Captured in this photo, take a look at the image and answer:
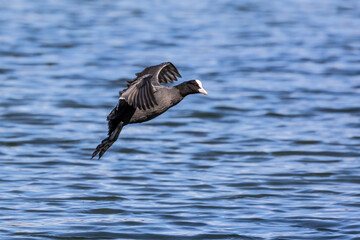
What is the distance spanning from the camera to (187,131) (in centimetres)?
1606

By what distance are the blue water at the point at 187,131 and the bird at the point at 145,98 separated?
142 centimetres

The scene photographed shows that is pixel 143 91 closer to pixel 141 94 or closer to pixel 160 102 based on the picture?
pixel 141 94

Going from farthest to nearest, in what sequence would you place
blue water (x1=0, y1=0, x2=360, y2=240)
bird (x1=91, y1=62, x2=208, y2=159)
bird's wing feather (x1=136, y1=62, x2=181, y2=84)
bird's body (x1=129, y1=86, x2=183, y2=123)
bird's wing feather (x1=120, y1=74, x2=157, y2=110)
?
blue water (x1=0, y1=0, x2=360, y2=240) < bird's wing feather (x1=136, y1=62, x2=181, y2=84) < bird's body (x1=129, y1=86, x2=183, y2=123) < bird (x1=91, y1=62, x2=208, y2=159) < bird's wing feather (x1=120, y1=74, x2=157, y2=110)

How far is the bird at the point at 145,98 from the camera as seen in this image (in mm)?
9172

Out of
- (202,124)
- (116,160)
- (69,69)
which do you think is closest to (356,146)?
(202,124)

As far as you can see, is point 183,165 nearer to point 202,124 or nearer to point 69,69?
point 202,124

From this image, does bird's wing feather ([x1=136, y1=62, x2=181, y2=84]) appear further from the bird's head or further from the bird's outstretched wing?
the bird's head

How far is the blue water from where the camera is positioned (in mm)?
10719

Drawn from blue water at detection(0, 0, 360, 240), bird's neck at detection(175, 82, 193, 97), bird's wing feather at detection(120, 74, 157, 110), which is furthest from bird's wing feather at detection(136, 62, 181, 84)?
blue water at detection(0, 0, 360, 240)

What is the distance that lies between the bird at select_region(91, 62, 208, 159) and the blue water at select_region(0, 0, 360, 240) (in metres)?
1.42

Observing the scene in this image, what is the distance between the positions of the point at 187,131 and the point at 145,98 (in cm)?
700

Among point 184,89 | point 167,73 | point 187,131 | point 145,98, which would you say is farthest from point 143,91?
point 187,131

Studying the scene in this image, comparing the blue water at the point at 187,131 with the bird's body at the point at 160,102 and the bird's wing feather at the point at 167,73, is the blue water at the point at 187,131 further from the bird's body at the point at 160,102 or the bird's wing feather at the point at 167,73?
the bird's wing feather at the point at 167,73

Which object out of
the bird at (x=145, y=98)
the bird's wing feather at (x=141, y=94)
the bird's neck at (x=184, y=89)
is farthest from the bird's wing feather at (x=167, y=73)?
the bird's wing feather at (x=141, y=94)
